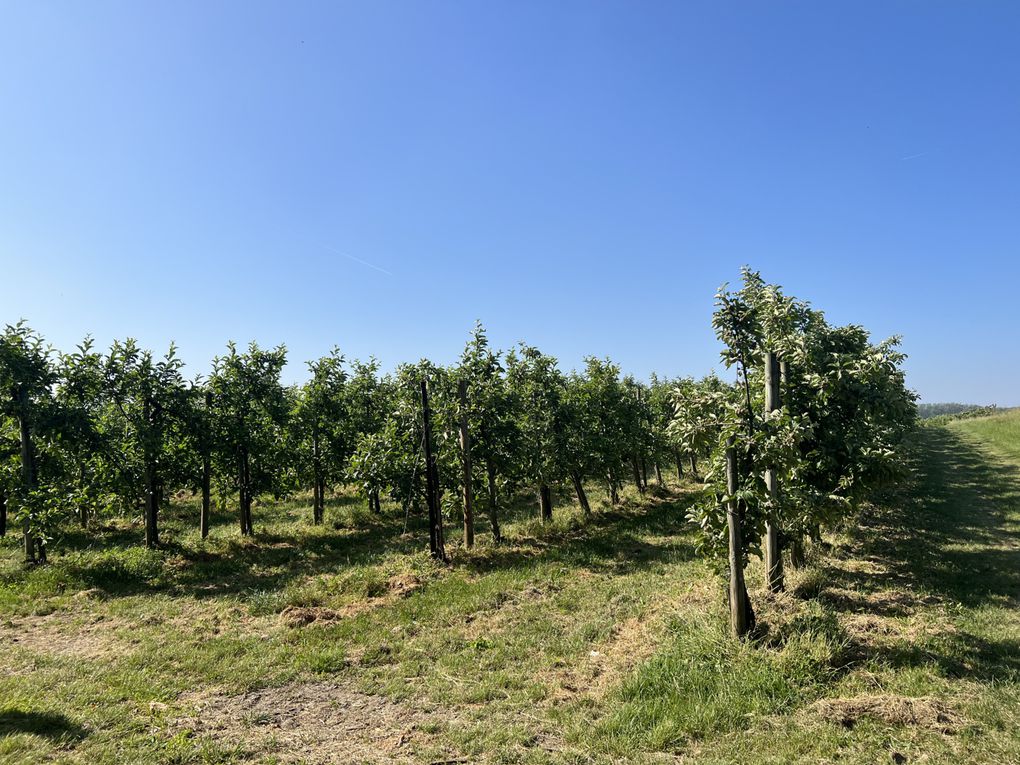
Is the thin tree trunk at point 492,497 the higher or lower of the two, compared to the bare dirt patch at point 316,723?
higher

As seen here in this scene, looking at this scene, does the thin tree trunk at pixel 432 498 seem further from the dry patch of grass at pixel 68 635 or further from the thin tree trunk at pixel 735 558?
the thin tree trunk at pixel 735 558

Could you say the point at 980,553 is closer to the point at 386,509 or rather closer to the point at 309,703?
the point at 309,703

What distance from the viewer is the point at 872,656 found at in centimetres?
714

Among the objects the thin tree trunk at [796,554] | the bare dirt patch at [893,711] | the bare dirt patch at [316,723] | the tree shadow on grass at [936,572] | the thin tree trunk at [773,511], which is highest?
the thin tree trunk at [773,511]

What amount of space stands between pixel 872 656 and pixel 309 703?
8398 mm

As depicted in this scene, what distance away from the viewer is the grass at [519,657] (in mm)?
5699

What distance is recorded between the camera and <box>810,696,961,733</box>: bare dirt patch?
5.51m

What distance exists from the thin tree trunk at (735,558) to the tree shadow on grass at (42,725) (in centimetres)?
923

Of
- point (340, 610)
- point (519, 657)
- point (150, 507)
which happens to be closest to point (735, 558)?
point (519, 657)

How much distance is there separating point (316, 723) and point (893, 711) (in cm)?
725

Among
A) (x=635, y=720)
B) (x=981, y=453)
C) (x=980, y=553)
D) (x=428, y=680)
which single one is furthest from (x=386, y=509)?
(x=981, y=453)

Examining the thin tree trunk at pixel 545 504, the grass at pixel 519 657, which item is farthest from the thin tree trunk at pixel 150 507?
the thin tree trunk at pixel 545 504

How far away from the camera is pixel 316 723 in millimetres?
6539

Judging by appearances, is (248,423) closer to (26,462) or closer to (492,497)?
(26,462)
